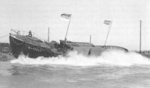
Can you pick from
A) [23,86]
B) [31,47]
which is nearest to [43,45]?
[31,47]

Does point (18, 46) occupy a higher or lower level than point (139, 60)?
higher

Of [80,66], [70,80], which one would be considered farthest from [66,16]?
[70,80]

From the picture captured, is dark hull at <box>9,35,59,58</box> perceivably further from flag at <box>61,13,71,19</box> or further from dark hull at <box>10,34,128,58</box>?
flag at <box>61,13,71,19</box>

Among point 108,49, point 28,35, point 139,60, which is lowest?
point 139,60

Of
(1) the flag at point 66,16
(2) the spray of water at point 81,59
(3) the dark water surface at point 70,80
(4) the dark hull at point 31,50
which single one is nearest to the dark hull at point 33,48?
(4) the dark hull at point 31,50

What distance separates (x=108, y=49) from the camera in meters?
39.4

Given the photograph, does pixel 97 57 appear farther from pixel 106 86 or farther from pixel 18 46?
pixel 106 86

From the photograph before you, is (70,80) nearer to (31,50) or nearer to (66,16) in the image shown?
(31,50)

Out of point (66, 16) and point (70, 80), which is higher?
point (66, 16)

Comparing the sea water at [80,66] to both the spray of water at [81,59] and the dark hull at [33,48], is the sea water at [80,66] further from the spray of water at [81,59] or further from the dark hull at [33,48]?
the dark hull at [33,48]

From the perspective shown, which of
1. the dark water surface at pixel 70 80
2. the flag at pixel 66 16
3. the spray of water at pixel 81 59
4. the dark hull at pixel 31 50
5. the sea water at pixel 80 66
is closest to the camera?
the dark water surface at pixel 70 80

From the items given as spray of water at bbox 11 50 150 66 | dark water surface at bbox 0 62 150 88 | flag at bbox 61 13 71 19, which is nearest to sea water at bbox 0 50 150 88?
spray of water at bbox 11 50 150 66

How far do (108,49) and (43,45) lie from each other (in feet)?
44.0

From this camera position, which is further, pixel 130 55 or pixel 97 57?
pixel 130 55
